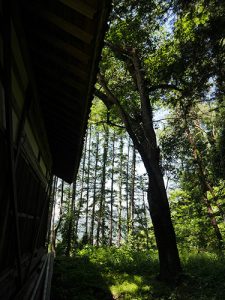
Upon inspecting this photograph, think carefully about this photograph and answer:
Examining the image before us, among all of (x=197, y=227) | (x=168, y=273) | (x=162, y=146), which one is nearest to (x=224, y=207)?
(x=197, y=227)

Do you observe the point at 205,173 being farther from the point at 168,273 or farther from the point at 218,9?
the point at 218,9

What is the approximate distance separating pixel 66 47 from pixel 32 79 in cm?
88

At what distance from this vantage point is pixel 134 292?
→ 812cm

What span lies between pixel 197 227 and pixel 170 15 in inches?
572

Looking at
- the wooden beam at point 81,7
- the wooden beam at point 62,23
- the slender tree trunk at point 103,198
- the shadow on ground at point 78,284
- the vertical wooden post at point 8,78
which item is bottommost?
the shadow on ground at point 78,284

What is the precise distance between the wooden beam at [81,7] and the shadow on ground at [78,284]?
21.6 ft

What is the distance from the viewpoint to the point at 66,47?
3143 mm

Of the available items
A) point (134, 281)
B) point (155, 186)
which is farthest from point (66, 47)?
point (134, 281)

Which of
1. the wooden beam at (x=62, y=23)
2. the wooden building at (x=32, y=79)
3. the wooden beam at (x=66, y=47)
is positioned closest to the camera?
the wooden building at (x=32, y=79)

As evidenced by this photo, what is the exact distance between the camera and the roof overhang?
2589 millimetres

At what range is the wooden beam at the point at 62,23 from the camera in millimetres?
2709

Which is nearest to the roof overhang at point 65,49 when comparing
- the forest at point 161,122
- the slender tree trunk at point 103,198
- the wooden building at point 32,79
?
the wooden building at point 32,79

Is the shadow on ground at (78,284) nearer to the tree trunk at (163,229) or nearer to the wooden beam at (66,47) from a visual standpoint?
the tree trunk at (163,229)

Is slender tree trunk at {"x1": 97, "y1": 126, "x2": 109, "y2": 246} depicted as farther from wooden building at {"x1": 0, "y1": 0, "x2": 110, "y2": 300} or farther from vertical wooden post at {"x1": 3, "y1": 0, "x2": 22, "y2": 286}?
vertical wooden post at {"x1": 3, "y1": 0, "x2": 22, "y2": 286}
